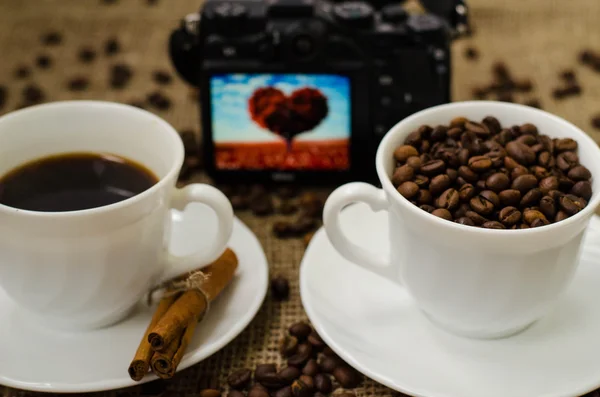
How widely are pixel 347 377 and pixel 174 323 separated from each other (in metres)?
0.21

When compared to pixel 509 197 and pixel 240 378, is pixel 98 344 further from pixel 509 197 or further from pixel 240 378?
pixel 509 197

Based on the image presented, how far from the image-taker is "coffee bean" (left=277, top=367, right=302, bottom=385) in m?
0.89

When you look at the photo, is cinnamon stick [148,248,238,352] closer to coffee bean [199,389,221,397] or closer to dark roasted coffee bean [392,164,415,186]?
coffee bean [199,389,221,397]

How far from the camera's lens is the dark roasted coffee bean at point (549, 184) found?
2.69 feet

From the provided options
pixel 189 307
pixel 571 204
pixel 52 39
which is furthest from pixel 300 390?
pixel 52 39

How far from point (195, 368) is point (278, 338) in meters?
0.11

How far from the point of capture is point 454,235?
0.77 metres

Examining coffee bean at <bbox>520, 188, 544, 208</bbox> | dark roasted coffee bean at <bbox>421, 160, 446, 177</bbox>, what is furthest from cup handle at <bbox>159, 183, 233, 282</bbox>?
coffee bean at <bbox>520, 188, 544, 208</bbox>

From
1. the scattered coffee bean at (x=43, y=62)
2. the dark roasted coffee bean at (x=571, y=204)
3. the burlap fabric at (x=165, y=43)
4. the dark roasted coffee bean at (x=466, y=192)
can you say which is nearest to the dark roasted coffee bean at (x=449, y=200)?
the dark roasted coffee bean at (x=466, y=192)

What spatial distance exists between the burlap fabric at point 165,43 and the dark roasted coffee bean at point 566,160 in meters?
0.51

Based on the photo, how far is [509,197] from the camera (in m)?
0.81

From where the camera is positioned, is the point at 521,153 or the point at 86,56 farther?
the point at 86,56

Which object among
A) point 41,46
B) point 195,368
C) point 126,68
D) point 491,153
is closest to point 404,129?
point 491,153

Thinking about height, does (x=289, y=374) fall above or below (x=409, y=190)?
below
